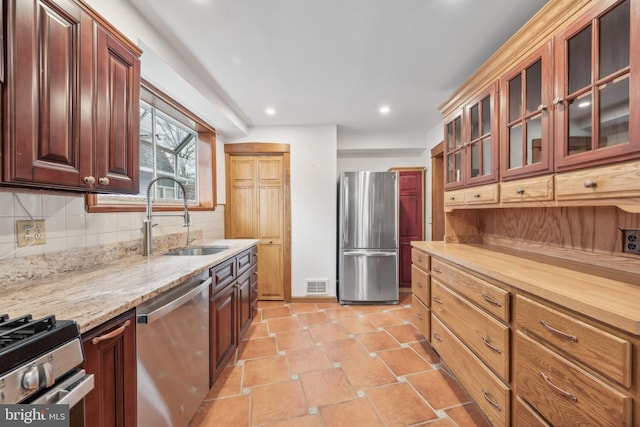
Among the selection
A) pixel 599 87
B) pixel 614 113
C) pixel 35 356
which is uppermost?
pixel 599 87

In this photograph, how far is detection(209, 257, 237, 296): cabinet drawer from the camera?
5.65ft

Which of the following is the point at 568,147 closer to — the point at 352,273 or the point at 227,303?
the point at 227,303

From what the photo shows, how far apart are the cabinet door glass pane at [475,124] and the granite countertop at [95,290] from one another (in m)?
2.20

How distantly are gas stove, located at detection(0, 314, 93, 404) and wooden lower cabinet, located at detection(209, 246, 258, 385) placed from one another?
0.98 m

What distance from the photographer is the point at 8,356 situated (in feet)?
1.84

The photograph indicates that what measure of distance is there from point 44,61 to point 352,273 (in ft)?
10.4

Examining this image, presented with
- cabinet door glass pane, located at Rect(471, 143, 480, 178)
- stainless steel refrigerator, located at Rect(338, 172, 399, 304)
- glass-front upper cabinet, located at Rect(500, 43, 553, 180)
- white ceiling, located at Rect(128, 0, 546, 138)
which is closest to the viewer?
glass-front upper cabinet, located at Rect(500, 43, 553, 180)

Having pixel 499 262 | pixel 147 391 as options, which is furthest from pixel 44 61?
pixel 499 262

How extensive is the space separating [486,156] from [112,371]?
7.96ft

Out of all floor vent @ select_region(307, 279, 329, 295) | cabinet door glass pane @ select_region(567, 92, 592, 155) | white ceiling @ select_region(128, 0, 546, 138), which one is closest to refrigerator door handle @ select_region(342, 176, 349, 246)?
floor vent @ select_region(307, 279, 329, 295)

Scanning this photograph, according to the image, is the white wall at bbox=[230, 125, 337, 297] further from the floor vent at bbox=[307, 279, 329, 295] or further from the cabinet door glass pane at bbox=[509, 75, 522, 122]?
the cabinet door glass pane at bbox=[509, 75, 522, 122]

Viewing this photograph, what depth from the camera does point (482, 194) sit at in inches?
73.5

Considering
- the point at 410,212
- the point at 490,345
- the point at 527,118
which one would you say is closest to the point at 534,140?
the point at 527,118

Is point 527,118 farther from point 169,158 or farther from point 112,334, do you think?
point 169,158
